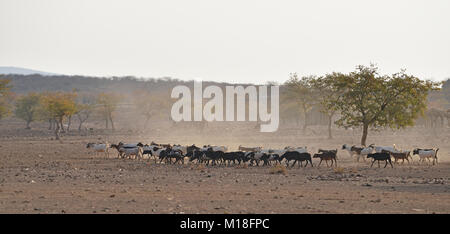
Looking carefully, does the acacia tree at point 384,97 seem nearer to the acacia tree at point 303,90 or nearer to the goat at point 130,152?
the goat at point 130,152

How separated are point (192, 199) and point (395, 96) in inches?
988

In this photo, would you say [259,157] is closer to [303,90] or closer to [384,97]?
[384,97]

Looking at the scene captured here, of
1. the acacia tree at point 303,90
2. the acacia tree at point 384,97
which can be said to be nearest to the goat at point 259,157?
the acacia tree at point 384,97

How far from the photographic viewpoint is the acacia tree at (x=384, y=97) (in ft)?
123

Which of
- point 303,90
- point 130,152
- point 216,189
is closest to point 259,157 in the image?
point 130,152

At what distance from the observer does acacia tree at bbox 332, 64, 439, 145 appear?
3762 cm

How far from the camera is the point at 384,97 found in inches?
1516

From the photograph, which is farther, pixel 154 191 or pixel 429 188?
pixel 429 188

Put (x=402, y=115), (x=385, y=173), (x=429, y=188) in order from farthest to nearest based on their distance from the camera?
(x=402, y=115), (x=385, y=173), (x=429, y=188)

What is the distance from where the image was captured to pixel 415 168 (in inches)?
1069

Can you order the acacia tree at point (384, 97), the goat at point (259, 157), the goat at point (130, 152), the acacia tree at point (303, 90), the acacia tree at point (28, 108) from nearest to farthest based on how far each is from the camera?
1. the goat at point (259, 157)
2. the goat at point (130, 152)
3. the acacia tree at point (384, 97)
4. the acacia tree at point (303, 90)
5. the acacia tree at point (28, 108)

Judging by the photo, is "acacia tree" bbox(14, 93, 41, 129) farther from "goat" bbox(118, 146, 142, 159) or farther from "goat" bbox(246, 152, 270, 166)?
"goat" bbox(246, 152, 270, 166)
